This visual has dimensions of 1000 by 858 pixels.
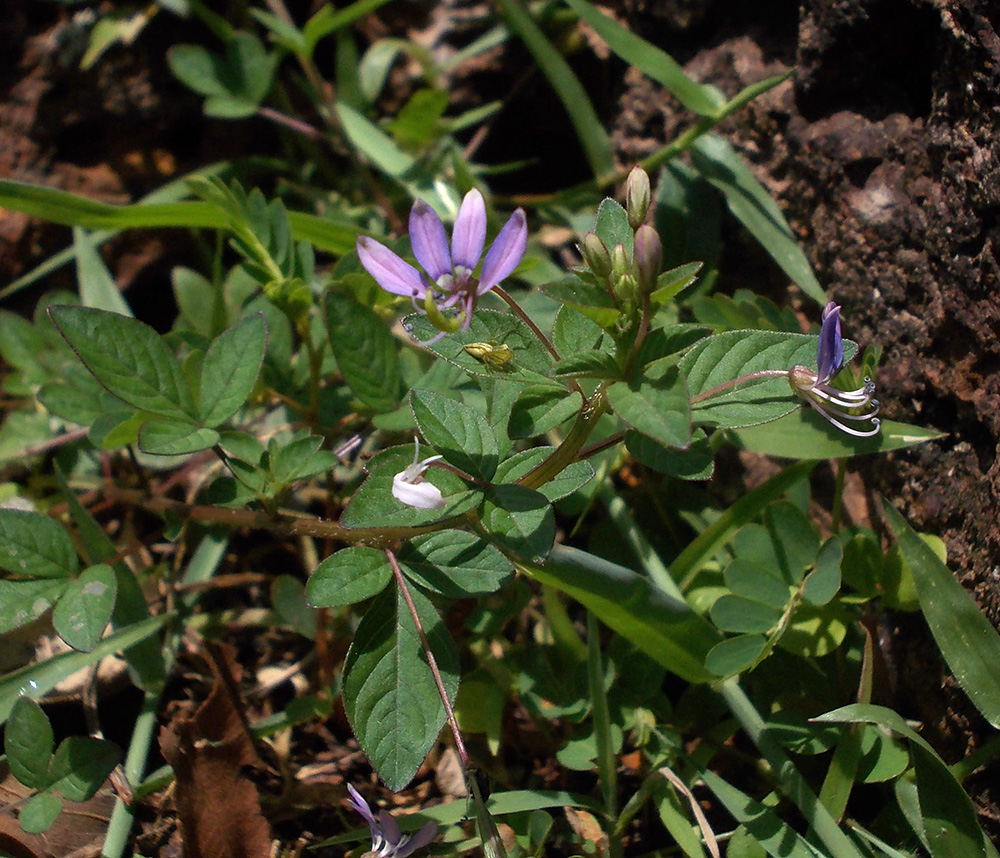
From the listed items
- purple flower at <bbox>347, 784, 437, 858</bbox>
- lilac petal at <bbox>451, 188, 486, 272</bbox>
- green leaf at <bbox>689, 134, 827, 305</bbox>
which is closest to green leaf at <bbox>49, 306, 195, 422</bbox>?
lilac petal at <bbox>451, 188, 486, 272</bbox>

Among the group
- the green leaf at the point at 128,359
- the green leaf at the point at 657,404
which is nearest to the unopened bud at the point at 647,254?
the green leaf at the point at 657,404

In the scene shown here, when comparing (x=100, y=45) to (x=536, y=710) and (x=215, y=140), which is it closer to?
(x=215, y=140)

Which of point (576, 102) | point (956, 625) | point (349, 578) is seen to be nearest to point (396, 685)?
point (349, 578)

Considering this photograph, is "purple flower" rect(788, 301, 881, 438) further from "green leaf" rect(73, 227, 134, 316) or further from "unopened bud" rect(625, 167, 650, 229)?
"green leaf" rect(73, 227, 134, 316)

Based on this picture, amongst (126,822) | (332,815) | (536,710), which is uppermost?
(536,710)

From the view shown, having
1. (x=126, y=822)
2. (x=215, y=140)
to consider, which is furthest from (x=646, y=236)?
(x=215, y=140)

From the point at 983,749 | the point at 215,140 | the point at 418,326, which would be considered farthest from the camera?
the point at 215,140

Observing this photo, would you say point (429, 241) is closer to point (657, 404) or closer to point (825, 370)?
point (657, 404)
